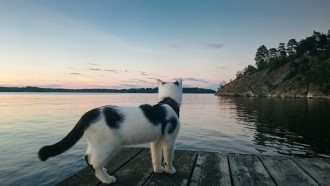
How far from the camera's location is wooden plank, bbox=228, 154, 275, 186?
5199 mm

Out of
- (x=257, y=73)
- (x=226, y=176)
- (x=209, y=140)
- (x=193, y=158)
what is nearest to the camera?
(x=226, y=176)

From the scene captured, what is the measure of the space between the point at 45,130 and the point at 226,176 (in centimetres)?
2212

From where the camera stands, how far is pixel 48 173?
12.1 metres

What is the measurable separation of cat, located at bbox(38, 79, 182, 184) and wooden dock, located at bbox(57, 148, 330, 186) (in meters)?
0.64

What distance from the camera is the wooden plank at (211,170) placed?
5141mm

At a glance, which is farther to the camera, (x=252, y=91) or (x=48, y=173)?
(x=252, y=91)

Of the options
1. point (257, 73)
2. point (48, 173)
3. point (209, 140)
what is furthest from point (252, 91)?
point (48, 173)

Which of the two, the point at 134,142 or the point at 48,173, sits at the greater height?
the point at 134,142

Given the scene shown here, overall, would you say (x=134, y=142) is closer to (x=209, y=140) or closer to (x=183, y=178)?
(x=183, y=178)

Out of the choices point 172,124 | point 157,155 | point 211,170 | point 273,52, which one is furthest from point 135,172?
point 273,52

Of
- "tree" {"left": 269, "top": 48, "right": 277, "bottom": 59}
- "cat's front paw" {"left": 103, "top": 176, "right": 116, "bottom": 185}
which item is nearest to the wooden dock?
"cat's front paw" {"left": 103, "top": 176, "right": 116, "bottom": 185}

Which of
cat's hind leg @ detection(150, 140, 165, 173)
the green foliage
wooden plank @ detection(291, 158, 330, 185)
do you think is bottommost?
wooden plank @ detection(291, 158, 330, 185)

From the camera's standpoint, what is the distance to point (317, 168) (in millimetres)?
6070

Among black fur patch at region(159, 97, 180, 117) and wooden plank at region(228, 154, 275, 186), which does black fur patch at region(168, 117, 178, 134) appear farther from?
wooden plank at region(228, 154, 275, 186)
